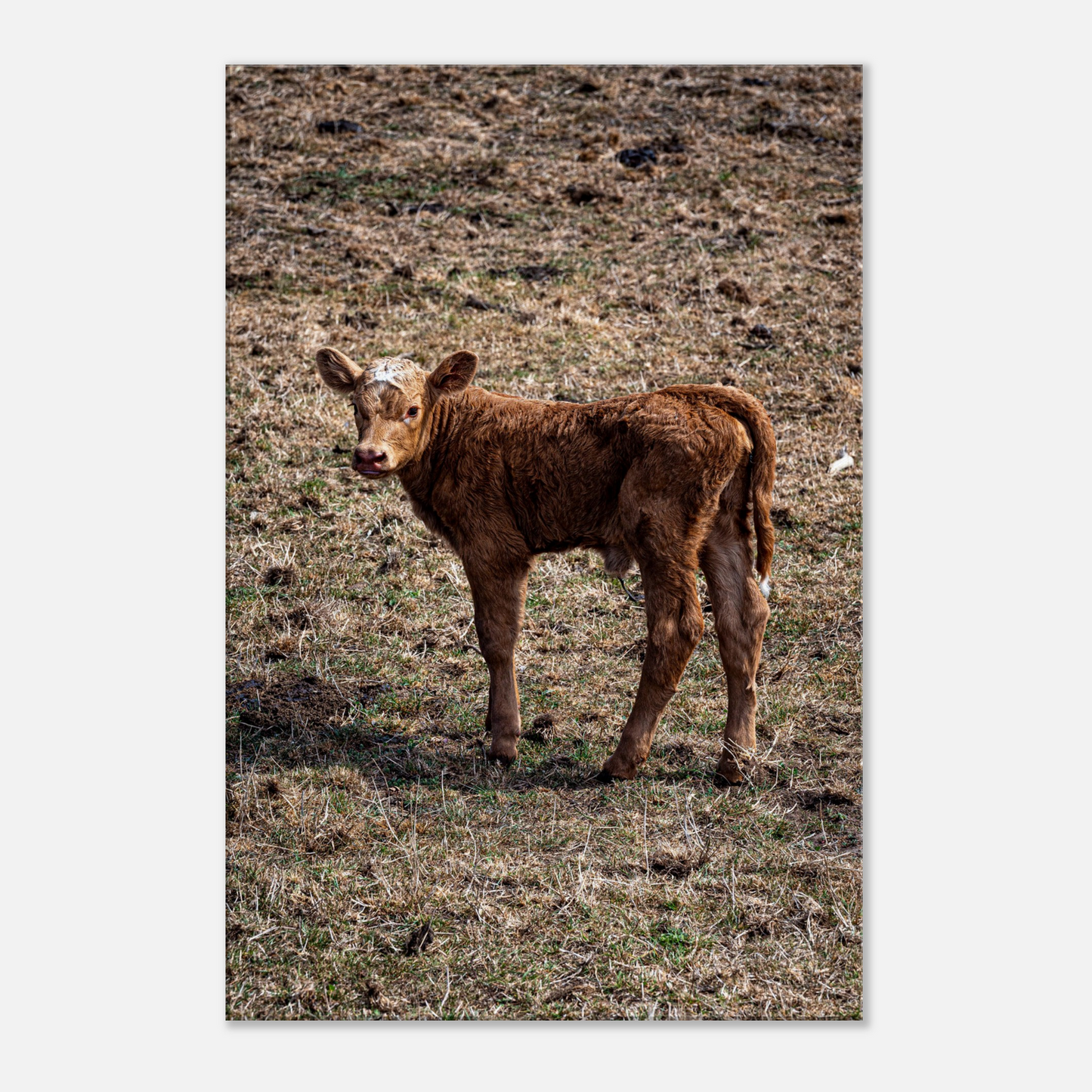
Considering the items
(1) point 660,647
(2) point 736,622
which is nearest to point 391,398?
(1) point 660,647

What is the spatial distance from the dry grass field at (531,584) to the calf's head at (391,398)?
1238mm

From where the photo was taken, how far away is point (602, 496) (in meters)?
6.14

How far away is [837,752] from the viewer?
6.17m

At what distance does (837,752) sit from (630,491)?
1.46 m

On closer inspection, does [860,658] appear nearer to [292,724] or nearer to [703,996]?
Answer: [703,996]

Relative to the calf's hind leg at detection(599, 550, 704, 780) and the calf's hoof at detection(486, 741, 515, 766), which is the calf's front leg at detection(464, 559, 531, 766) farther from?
the calf's hind leg at detection(599, 550, 704, 780)

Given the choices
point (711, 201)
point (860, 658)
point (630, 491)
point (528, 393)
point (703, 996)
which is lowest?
point (703, 996)

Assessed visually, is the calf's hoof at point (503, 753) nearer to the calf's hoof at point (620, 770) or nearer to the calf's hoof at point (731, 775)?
the calf's hoof at point (620, 770)

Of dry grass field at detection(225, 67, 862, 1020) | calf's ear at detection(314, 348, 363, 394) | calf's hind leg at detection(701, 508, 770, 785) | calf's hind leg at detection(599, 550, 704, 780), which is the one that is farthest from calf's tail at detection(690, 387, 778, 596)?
calf's ear at detection(314, 348, 363, 394)

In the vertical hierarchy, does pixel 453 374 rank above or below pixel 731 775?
above

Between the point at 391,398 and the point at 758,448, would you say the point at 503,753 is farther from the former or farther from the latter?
the point at 758,448

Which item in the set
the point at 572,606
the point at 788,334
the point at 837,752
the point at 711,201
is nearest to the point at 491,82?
the point at 711,201

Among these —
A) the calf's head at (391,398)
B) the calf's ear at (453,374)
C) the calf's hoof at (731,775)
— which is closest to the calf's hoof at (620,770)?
the calf's hoof at (731,775)

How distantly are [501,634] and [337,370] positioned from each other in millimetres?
1357
